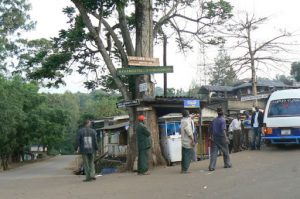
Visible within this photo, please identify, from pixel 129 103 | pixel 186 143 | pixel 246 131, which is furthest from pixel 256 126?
pixel 186 143

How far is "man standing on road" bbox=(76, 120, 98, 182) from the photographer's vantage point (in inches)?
548

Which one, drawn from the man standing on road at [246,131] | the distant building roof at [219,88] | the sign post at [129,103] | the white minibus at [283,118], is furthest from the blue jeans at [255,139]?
the distant building roof at [219,88]

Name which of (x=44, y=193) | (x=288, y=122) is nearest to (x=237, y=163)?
(x=288, y=122)

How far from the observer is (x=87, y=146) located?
13906 mm

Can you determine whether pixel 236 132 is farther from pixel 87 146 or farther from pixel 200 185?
pixel 200 185

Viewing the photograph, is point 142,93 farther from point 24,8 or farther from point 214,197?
point 24,8

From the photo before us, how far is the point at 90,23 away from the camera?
1741 centimetres

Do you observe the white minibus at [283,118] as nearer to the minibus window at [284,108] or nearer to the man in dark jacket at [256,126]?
the minibus window at [284,108]

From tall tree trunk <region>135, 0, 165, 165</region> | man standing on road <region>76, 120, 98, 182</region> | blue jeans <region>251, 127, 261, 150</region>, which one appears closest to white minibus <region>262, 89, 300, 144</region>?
blue jeans <region>251, 127, 261, 150</region>

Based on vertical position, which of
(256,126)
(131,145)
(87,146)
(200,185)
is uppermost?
(256,126)

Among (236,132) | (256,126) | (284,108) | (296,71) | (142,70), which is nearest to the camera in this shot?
(142,70)

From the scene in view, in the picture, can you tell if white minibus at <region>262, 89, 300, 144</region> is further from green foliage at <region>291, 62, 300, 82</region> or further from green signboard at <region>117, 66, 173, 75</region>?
green foliage at <region>291, 62, 300, 82</region>

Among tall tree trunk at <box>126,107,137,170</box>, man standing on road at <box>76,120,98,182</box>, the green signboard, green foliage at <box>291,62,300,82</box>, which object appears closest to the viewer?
man standing on road at <box>76,120,98,182</box>

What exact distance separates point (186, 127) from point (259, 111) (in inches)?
224
